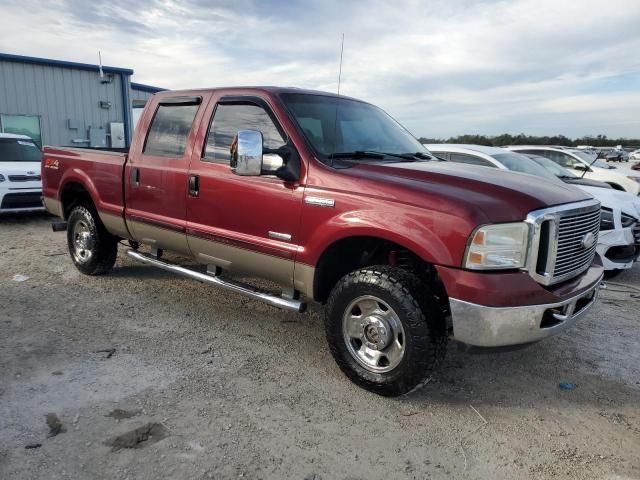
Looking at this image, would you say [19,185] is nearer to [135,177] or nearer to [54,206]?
[54,206]

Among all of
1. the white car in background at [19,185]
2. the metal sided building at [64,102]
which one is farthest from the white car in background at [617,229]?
the metal sided building at [64,102]

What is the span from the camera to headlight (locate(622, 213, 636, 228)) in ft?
19.7

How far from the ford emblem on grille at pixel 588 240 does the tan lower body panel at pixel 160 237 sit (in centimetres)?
302

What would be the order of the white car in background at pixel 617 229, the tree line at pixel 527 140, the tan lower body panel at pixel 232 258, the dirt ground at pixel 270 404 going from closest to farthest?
the dirt ground at pixel 270 404 < the tan lower body panel at pixel 232 258 < the white car in background at pixel 617 229 < the tree line at pixel 527 140

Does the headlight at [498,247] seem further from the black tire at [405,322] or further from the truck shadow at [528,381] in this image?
the truck shadow at [528,381]

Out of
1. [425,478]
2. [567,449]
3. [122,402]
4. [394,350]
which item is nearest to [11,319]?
[122,402]

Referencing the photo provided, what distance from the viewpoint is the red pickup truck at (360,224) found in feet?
9.16

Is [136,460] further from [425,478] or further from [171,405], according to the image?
[425,478]

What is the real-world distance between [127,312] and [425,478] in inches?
123

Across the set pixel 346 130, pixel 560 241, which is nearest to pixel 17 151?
pixel 346 130

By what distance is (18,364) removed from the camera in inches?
137

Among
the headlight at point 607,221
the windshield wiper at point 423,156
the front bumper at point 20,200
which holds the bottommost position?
the front bumper at point 20,200

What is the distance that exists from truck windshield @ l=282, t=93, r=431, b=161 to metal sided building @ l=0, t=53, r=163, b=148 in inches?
512

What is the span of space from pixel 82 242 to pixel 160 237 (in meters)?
1.57
